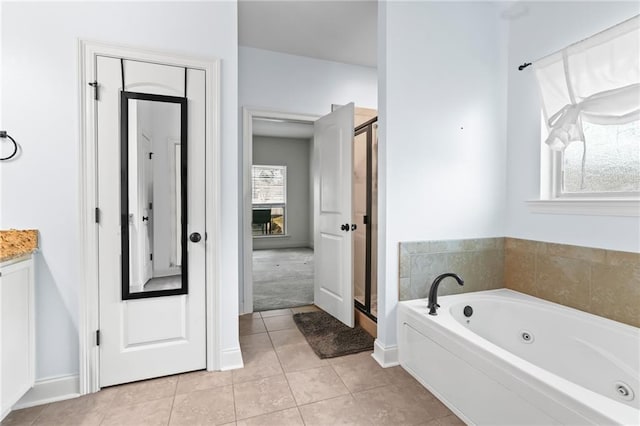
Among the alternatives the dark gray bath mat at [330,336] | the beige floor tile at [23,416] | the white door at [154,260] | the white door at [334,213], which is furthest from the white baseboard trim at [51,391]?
the white door at [334,213]

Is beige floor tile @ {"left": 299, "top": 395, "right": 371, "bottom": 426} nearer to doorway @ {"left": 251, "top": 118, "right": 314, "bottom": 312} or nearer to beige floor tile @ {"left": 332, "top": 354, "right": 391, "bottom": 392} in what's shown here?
beige floor tile @ {"left": 332, "top": 354, "right": 391, "bottom": 392}

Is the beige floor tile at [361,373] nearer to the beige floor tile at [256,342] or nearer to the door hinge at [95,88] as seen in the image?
the beige floor tile at [256,342]

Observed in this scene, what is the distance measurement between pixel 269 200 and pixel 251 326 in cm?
513

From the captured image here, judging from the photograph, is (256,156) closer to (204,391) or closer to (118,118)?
(118,118)

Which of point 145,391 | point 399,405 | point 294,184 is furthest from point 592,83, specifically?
point 294,184

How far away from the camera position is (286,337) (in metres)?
2.66

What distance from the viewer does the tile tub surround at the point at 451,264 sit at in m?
2.25

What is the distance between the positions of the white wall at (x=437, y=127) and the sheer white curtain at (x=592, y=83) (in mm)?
437

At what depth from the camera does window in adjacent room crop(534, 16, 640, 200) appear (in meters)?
1.69

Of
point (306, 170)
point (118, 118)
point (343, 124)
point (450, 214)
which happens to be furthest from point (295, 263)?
point (118, 118)

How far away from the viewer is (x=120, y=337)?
1939 mm

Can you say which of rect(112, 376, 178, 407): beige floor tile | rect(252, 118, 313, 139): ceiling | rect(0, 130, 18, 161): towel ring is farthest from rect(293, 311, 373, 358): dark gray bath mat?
rect(252, 118, 313, 139): ceiling

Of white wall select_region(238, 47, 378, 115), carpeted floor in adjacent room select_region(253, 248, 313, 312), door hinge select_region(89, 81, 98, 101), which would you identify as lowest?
carpeted floor in adjacent room select_region(253, 248, 313, 312)

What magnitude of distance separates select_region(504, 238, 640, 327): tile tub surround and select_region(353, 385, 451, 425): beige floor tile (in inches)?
44.8
